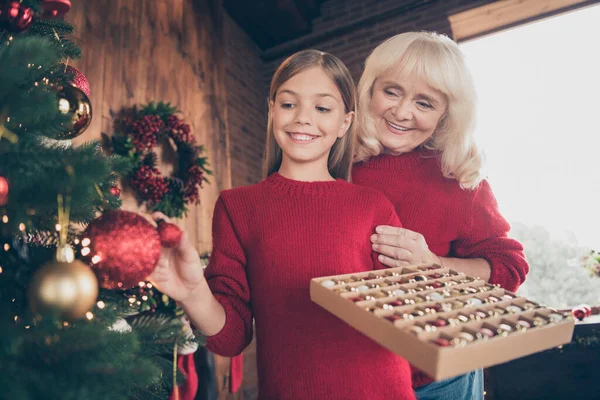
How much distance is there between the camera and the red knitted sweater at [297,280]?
2.51ft

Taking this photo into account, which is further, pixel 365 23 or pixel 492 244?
pixel 365 23

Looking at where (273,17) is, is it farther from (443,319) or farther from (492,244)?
(443,319)

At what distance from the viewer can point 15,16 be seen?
1.94 feet

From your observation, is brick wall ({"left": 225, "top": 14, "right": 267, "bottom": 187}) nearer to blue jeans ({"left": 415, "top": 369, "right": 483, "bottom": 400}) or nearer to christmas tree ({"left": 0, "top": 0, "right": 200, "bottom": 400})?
blue jeans ({"left": 415, "top": 369, "right": 483, "bottom": 400})

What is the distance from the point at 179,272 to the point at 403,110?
0.85 meters

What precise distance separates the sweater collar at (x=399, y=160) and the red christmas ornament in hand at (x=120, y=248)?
2.89 ft

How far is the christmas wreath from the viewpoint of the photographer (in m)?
2.31

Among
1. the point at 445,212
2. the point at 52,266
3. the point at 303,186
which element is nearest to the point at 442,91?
the point at 445,212

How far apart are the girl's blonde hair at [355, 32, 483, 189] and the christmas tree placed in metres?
0.84

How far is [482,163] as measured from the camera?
1.30 m

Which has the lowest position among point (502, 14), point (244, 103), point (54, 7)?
point (54, 7)

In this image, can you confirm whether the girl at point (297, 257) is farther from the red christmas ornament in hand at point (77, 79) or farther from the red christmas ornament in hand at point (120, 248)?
the red christmas ornament in hand at point (77, 79)

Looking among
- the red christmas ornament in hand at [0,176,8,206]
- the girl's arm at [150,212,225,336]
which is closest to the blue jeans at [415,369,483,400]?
the girl's arm at [150,212,225,336]

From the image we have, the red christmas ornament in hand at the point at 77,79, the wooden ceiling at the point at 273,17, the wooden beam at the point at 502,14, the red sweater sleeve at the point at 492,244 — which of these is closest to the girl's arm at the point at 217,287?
the red christmas ornament in hand at the point at 77,79
